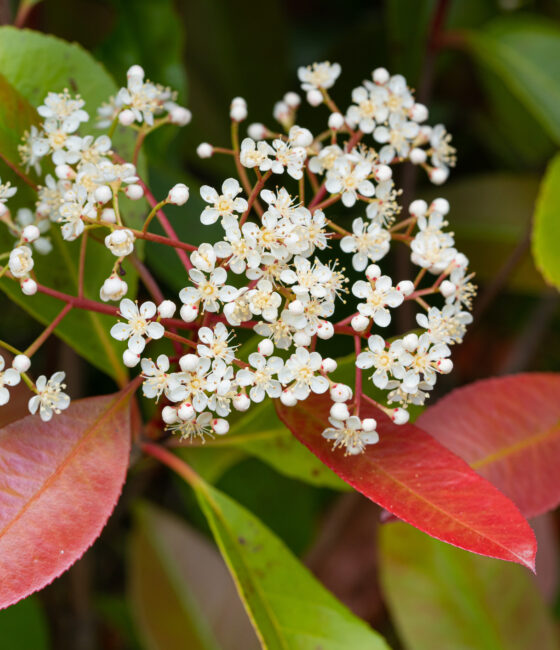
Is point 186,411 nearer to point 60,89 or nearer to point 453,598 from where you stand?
point 60,89

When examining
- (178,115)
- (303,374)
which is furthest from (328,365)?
(178,115)

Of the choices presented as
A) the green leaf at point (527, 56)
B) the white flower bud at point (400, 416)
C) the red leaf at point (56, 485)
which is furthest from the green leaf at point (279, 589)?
the green leaf at point (527, 56)

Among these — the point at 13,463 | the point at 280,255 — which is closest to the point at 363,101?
the point at 280,255

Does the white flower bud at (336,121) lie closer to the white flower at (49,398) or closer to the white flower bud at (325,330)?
the white flower bud at (325,330)

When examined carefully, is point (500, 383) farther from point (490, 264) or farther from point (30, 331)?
point (30, 331)

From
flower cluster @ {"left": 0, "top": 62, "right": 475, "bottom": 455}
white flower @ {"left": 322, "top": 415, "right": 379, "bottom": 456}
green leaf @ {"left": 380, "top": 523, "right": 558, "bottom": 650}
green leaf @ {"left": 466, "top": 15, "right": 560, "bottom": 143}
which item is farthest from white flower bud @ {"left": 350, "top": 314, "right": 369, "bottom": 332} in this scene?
green leaf @ {"left": 466, "top": 15, "right": 560, "bottom": 143}
